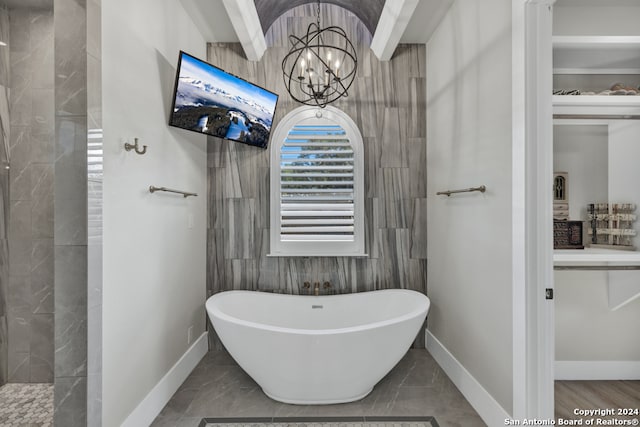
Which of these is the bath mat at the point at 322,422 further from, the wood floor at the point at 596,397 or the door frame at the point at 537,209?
the wood floor at the point at 596,397

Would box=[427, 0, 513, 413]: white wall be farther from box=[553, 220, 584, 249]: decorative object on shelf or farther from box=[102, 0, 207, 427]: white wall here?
box=[102, 0, 207, 427]: white wall

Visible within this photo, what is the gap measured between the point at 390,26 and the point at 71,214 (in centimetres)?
241

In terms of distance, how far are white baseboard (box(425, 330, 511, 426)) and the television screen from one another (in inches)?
89.7

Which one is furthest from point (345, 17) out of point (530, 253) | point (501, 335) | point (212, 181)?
point (501, 335)

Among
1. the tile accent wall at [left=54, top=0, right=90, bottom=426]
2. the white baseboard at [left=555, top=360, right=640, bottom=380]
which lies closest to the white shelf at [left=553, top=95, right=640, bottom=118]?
the white baseboard at [left=555, top=360, right=640, bottom=380]

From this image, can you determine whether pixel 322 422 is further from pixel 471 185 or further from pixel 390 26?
pixel 390 26

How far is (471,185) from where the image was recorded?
220 cm

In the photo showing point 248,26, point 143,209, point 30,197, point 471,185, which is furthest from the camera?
point 248,26

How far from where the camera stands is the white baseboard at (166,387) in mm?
1827

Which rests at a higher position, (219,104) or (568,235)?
(219,104)

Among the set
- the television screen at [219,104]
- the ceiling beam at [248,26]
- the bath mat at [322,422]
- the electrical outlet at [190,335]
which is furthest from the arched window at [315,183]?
the bath mat at [322,422]

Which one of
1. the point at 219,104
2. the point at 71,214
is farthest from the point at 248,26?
the point at 71,214

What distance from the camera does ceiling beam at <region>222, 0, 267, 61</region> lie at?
2256mm

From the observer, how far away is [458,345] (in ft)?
7.83
